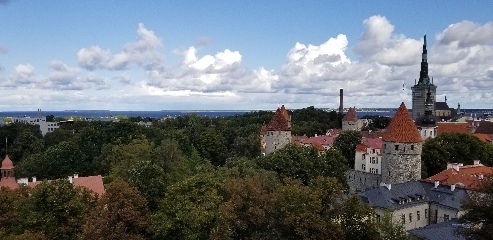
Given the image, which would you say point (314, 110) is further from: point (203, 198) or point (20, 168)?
point (203, 198)

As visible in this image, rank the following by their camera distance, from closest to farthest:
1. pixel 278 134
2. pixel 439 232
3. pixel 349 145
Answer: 1. pixel 439 232
2. pixel 278 134
3. pixel 349 145

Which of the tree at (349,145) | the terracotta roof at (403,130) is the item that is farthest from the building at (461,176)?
the tree at (349,145)

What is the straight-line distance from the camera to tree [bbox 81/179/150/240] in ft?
78.3

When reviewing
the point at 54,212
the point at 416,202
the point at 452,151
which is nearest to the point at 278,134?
the point at 452,151

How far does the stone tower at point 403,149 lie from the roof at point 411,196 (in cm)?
505

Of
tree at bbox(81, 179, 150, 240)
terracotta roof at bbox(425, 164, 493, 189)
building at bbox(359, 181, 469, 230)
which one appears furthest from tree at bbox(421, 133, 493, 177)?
tree at bbox(81, 179, 150, 240)

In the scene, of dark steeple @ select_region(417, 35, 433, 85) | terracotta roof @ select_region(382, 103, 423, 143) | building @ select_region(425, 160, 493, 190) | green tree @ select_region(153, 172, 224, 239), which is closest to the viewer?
green tree @ select_region(153, 172, 224, 239)

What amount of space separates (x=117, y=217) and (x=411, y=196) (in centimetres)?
2363

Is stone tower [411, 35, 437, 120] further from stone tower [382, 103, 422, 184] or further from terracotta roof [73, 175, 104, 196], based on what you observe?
terracotta roof [73, 175, 104, 196]

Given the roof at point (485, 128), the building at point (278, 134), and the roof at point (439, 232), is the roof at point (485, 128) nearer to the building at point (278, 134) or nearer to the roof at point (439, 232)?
the building at point (278, 134)

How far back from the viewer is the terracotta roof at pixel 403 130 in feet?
141

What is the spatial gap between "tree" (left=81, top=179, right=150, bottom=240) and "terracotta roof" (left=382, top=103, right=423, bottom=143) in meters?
26.4

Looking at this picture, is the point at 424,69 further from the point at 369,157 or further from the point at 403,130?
the point at 403,130

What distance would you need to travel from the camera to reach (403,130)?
142 ft
